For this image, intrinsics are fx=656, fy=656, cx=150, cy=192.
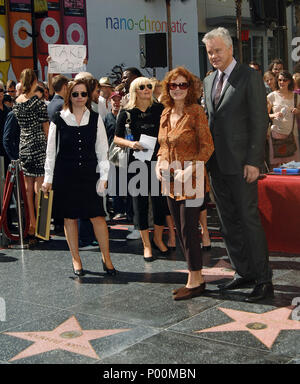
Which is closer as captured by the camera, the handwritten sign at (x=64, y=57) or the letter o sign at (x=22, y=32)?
the handwritten sign at (x=64, y=57)

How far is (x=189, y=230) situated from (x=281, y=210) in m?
1.80

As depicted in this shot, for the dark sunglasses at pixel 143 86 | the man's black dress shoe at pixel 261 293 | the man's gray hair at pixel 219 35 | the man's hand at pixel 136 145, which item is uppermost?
the man's gray hair at pixel 219 35

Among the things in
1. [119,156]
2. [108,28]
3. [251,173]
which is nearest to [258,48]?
[108,28]

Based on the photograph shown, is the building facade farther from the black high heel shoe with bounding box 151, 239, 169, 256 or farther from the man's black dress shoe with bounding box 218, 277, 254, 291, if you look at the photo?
the man's black dress shoe with bounding box 218, 277, 254, 291

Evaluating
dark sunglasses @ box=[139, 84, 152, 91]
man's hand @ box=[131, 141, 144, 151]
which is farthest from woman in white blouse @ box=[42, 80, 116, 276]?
dark sunglasses @ box=[139, 84, 152, 91]

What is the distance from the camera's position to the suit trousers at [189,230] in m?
5.34

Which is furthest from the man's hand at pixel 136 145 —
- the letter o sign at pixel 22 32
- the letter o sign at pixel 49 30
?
the letter o sign at pixel 49 30

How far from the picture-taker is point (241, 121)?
5.11 m

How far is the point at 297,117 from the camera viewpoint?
9.73 metres

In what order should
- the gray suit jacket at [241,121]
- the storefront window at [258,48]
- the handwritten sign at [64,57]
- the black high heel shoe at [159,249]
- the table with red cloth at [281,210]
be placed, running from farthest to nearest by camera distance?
the storefront window at [258,48], the handwritten sign at [64,57], the black high heel shoe at [159,249], the table with red cloth at [281,210], the gray suit jacket at [241,121]

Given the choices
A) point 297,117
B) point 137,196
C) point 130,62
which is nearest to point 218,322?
point 137,196

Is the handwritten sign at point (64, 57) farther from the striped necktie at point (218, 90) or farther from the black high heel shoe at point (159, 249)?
the striped necktie at point (218, 90)
